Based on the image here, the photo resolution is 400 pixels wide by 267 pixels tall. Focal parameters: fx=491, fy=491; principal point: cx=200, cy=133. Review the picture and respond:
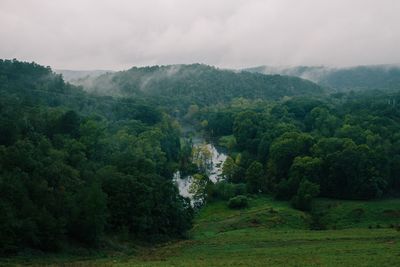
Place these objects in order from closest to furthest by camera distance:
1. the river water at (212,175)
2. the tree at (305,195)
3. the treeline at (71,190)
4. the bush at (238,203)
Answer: the treeline at (71,190), the tree at (305,195), the bush at (238,203), the river water at (212,175)

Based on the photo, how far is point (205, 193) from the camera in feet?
347

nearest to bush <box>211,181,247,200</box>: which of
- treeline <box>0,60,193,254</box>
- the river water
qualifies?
the river water

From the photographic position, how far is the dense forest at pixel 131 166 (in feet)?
181

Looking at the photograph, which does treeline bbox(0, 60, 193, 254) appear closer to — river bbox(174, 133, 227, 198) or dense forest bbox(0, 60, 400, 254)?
dense forest bbox(0, 60, 400, 254)

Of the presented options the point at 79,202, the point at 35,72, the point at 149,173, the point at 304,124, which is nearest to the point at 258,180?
the point at 149,173

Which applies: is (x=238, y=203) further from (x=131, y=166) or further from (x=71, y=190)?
(x=71, y=190)

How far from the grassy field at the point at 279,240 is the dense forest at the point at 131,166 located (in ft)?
14.3

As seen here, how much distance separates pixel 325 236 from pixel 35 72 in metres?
151

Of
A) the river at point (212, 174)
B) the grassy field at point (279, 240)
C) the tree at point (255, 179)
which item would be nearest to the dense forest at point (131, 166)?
the tree at point (255, 179)

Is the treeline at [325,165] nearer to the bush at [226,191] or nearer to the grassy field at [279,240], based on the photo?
the bush at [226,191]

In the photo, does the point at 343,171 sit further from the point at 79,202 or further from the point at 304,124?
the point at 304,124

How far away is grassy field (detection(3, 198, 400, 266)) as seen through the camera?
1806 inches

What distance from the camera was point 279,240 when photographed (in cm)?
6378

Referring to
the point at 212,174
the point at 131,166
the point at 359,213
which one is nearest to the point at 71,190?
the point at 131,166
